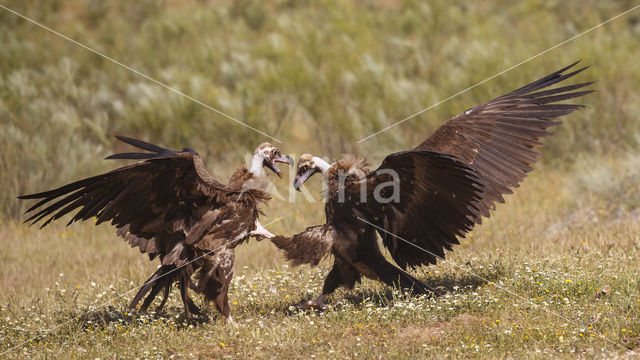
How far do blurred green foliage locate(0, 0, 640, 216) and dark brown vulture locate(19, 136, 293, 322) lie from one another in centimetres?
613

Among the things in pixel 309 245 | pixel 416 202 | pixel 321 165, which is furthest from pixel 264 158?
pixel 416 202

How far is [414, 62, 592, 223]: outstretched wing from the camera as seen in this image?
6.96 m

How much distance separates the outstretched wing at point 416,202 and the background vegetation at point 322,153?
53 cm

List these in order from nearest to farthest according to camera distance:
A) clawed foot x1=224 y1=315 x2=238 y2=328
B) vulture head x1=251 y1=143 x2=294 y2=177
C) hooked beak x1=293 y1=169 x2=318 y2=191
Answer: clawed foot x1=224 y1=315 x2=238 y2=328 → vulture head x1=251 y1=143 x2=294 y2=177 → hooked beak x1=293 y1=169 x2=318 y2=191

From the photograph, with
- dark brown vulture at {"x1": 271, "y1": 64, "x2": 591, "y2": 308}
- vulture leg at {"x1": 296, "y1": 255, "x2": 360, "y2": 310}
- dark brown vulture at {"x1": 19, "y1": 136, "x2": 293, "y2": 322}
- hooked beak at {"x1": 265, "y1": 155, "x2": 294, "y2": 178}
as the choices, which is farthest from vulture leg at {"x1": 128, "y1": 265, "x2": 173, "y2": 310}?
hooked beak at {"x1": 265, "y1": 155, "x2": 294, "y2": 178}

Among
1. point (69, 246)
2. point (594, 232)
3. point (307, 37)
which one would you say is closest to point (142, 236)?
point (69, 246)

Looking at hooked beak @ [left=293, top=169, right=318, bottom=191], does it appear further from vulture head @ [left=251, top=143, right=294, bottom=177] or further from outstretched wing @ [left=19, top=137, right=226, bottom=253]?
outstretched wing @ [left=19, top=137, right=226, bottom=253]

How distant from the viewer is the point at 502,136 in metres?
7.18

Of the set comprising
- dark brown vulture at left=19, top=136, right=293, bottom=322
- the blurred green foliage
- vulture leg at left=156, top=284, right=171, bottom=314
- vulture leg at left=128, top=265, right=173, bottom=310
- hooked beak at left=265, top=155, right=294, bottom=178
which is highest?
the blurred green foliage

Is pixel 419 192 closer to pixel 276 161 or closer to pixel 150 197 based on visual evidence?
pixel 276 161

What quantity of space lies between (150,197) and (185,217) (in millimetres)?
427

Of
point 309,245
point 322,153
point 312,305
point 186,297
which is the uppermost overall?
point 322,153

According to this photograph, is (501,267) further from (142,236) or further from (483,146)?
(142,236)


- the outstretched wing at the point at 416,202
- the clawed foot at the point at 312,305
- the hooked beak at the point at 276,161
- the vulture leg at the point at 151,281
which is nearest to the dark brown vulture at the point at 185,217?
the vulture leg at the point at 151,281
